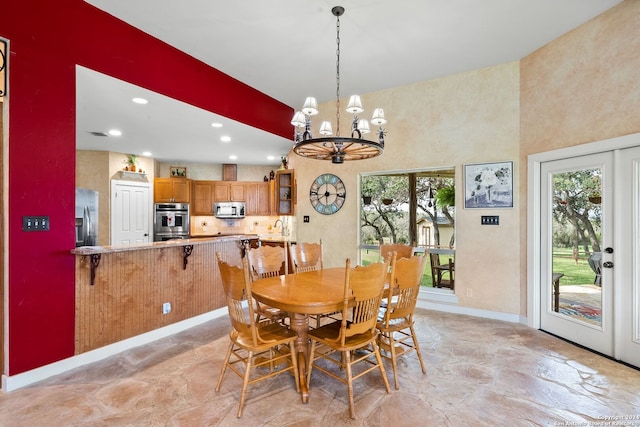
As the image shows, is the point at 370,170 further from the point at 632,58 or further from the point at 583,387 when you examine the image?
the point at 583,387

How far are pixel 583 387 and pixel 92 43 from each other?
4845 millimetres

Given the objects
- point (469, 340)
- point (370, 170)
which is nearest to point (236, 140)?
point (370, 170)

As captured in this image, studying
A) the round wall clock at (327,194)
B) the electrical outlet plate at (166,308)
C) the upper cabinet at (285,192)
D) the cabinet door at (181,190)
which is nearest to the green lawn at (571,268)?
the round wall clock at (327,194)

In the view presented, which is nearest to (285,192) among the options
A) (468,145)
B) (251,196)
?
(251,196)

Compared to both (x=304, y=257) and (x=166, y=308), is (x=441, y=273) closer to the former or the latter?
(x=304, y=257)

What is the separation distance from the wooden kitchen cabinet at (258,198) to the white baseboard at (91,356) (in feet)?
12.5

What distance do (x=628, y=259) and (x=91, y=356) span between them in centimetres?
488

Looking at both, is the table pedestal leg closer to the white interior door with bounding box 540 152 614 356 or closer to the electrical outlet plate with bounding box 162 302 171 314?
the electrical outlet plate with bounding box 162 302 171 314

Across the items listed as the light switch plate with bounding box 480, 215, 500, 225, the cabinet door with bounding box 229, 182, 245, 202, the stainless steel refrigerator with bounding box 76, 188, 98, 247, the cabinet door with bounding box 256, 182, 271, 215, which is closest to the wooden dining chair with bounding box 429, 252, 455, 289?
the light switch plate with bounding box 480, 215, 500, 225

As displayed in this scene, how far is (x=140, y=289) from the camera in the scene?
3340 mm

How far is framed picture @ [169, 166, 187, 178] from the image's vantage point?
7424mm

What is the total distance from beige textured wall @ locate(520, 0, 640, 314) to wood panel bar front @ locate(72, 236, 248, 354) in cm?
392

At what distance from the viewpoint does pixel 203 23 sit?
3.04 m

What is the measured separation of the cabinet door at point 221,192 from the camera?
7.54m
